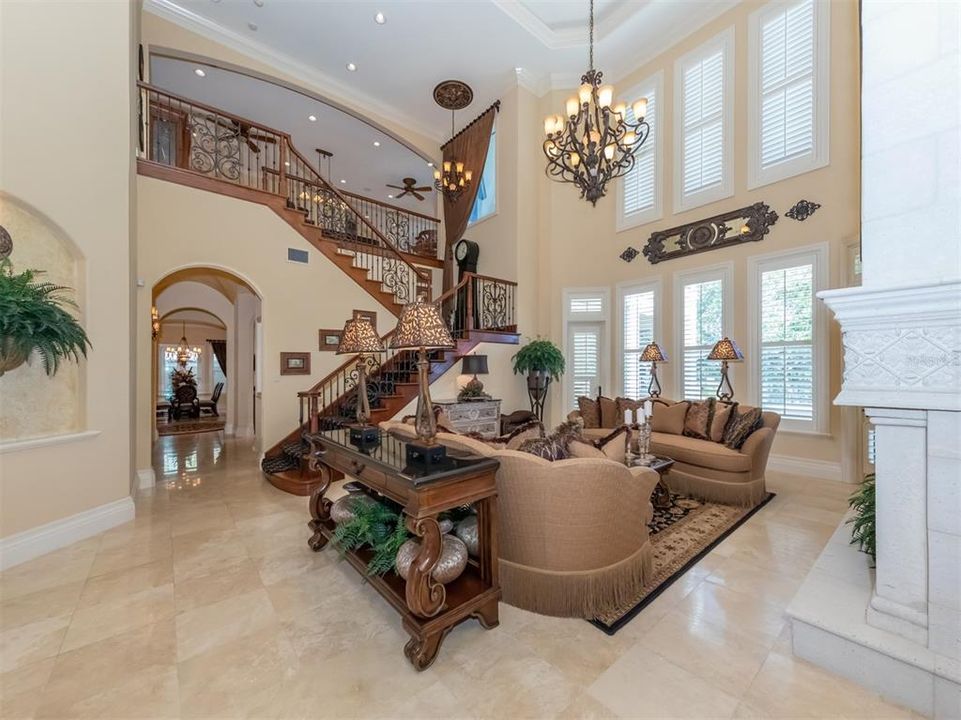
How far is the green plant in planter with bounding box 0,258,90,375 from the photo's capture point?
262 cm

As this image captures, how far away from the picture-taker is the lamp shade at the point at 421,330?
217 centimetres

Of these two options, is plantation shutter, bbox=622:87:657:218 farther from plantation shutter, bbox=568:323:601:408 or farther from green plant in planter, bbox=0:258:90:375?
green plant in planter, bbox=0:258:90:375

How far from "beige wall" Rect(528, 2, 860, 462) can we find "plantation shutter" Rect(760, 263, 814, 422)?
0.23m

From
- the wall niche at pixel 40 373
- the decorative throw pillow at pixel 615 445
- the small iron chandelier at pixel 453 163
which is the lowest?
the decorative throw pillow at pixel 615 445

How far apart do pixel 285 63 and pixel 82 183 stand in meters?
5.12

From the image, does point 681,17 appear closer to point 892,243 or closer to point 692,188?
point 692,188

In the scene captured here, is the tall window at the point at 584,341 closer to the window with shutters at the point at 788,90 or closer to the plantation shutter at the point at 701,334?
the plantation shutter at the point at 701,334

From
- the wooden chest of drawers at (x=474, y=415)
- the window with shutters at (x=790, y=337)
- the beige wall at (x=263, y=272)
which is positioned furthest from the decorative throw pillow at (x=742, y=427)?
the beige wall at (x=263, y=272)

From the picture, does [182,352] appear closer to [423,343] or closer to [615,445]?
[423,343]

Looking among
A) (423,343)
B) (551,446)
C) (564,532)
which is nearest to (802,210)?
(551,446)

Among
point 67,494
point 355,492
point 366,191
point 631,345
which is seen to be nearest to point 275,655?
point 355,492

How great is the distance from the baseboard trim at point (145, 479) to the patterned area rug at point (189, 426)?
429 centimetres

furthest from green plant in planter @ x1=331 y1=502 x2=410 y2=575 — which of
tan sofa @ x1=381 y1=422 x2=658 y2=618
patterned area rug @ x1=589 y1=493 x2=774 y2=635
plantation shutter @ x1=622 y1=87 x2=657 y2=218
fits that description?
plantation shutter @ x1=622 y1=87 x2=657 y2=218

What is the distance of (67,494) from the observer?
313 centimetres
